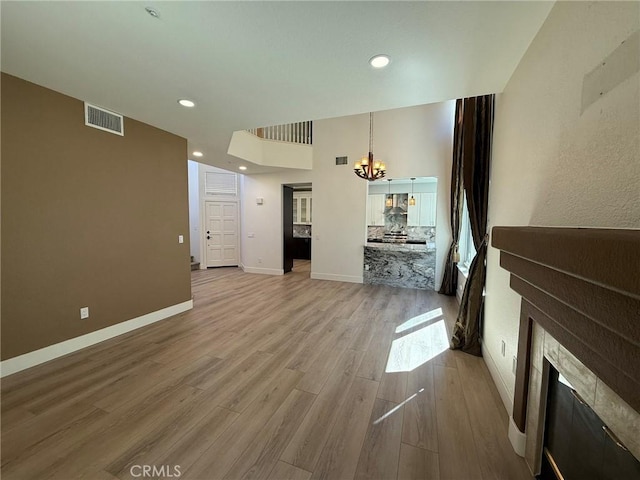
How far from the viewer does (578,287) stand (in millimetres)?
868

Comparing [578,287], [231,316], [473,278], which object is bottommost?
[231,316]

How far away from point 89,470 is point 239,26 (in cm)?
284

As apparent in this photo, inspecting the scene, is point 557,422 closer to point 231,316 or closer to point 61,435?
point 61,435

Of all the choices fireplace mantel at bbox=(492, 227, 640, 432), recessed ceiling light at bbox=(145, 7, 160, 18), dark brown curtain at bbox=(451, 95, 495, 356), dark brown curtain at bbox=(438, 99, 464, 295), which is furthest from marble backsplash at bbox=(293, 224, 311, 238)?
fireplace mantel at bbox=(492, 227, 640, 432)

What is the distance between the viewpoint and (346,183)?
589 cm

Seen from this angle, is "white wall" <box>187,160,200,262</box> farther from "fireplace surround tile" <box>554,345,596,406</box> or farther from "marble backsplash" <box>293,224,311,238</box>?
"fireplace surround tile" <box>554,345,596,406</box>

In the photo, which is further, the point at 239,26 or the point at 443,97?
the point at 443,97

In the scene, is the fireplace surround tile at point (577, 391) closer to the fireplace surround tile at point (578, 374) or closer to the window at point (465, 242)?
the fireplace surround tile at point (578, 374)

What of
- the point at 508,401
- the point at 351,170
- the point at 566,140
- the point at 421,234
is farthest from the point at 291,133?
the point at 508,401

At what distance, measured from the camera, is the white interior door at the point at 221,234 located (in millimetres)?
7523

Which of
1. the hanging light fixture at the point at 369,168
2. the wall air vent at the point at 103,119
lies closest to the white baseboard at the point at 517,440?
the hanging light fixture at the point at 369,168

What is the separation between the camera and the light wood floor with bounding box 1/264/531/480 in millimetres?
1460

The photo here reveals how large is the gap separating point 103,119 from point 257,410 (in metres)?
3.56

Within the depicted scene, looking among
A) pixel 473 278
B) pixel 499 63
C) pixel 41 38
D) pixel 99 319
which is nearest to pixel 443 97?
pixel 499 63
